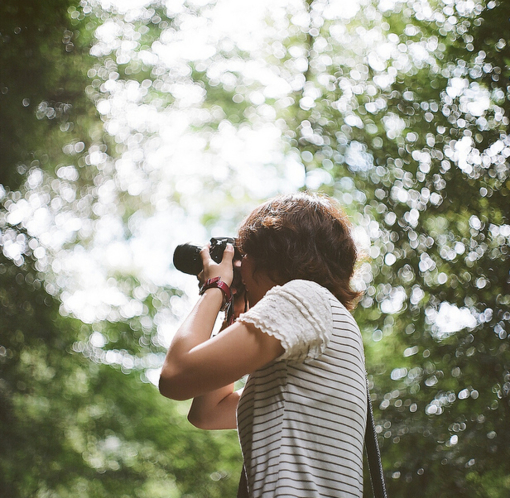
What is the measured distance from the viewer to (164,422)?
3.67 meters

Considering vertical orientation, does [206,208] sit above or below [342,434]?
above

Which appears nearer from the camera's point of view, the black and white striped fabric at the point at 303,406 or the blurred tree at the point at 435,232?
the black and white striped fabric at the point at 303,406

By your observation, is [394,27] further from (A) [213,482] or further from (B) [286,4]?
(A) [213,482]

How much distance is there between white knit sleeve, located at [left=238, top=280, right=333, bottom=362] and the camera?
712mm

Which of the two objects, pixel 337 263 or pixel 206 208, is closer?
pixel 337 263

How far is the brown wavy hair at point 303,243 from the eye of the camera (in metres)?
0.90

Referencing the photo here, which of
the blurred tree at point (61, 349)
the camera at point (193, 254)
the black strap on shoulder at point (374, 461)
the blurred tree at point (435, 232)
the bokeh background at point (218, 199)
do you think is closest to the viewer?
the black strap on shoulder at point (374, 461)

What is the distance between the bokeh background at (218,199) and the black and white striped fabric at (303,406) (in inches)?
14.5

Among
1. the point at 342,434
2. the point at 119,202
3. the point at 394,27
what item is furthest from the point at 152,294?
the point at 342,434

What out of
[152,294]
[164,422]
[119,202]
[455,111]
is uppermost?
[119,202]

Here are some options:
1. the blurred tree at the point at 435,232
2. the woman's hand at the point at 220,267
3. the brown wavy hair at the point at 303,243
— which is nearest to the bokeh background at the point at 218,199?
the blurred tree at the point at 435,232

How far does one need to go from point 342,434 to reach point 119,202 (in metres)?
3.58

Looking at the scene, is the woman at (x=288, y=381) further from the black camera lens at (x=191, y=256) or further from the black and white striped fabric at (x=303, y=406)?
the black camera lens at (x=191, y=256)

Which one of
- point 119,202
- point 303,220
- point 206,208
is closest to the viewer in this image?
point 303,220
